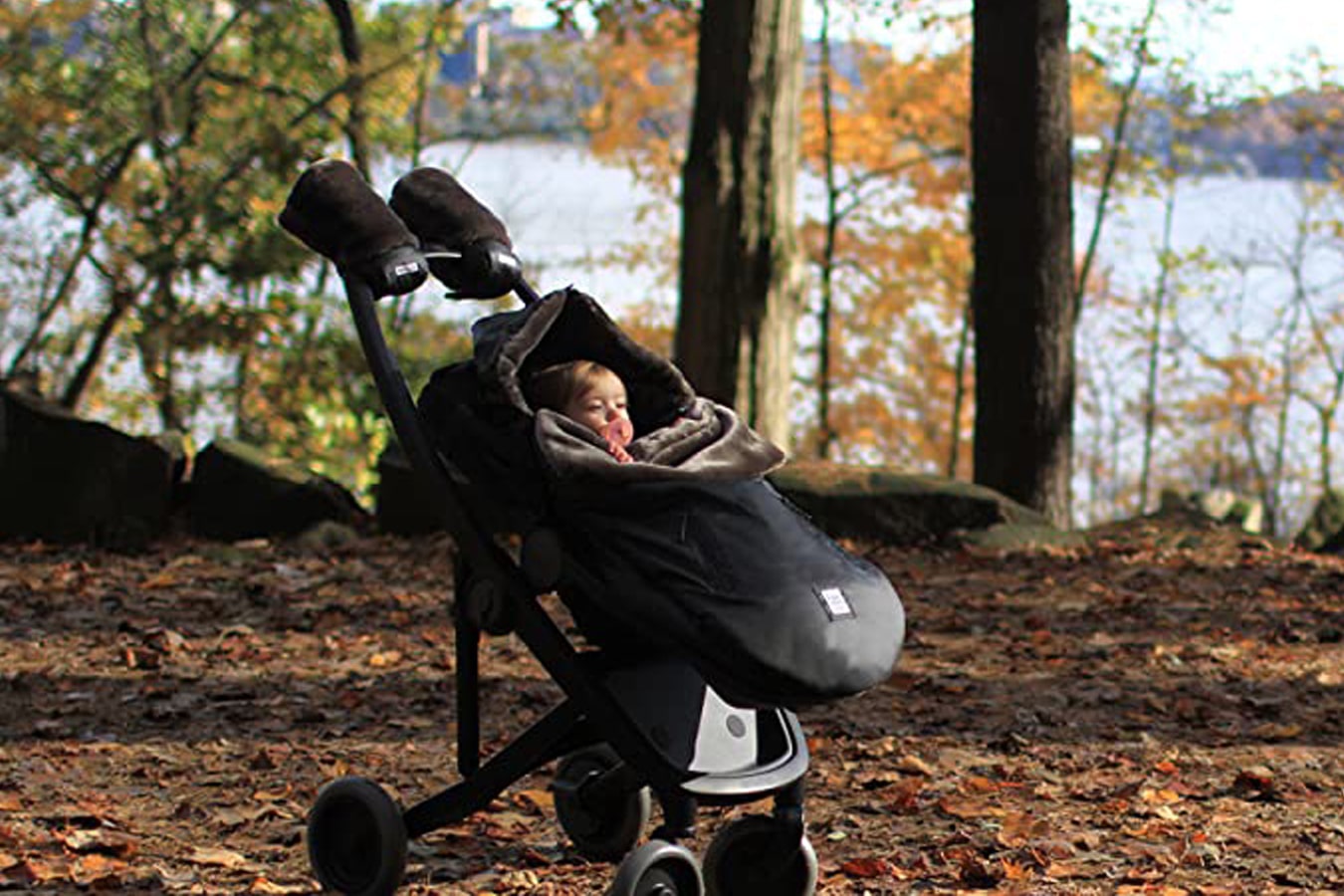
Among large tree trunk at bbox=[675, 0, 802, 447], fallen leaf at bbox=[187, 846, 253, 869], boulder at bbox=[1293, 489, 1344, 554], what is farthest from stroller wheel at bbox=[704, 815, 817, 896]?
boulder at bbox=[1293, 489, 1344, 554]

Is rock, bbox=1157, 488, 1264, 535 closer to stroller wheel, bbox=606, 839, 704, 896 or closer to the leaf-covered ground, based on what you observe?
the leaf-covered ground

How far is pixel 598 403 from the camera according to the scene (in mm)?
3857

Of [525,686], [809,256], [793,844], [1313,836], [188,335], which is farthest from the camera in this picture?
[809,256]

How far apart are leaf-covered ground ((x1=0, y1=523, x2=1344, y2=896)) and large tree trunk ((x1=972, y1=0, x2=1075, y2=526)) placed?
1.35 meters

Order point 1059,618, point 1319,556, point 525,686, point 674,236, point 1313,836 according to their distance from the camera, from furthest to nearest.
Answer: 1. point 674,236
2. point 1319,556
3. point 1059,618
4. point 525,686
5. point 1313,836

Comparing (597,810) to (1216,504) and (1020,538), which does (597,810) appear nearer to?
(1020,538)

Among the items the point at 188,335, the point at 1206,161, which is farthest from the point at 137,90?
the point at 1206,161

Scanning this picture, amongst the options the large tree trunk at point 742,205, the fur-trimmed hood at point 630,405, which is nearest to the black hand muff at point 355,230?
the fur-trimmed hood at point 630,405

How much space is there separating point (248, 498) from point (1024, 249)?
4407mm

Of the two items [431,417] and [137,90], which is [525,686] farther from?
[137,90]

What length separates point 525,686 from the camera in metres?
6.31

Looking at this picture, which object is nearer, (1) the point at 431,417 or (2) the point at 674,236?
(1) the point at 431,417

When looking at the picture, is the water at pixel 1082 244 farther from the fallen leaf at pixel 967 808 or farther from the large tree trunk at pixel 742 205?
the fallen leaf at pixel 967 808

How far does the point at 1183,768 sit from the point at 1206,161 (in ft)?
67.1
